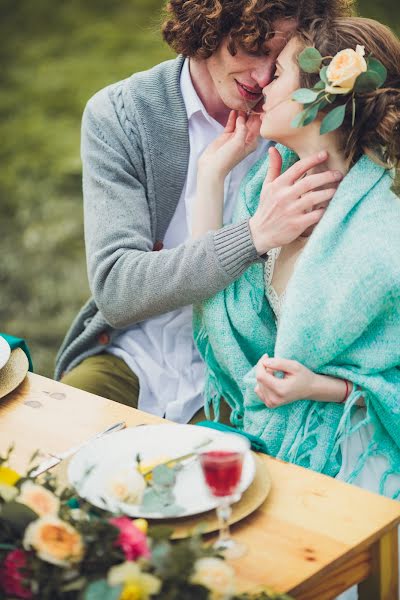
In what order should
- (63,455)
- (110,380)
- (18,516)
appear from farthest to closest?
1. (110,380)
2. (63,455)
3. (18,516)

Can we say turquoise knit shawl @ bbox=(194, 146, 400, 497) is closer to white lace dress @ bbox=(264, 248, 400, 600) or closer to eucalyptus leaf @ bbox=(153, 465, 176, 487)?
white lace dress @ bbox=(264, 248, 400, 600)

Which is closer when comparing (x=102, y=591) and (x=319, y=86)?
(x=102, y=591)

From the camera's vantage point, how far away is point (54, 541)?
1.09 metres

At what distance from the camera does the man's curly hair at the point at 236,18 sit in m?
2.16

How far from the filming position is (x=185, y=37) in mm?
2342

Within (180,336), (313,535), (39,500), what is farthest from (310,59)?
(39,500)

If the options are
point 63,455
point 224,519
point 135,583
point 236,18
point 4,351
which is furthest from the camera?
point 236,18

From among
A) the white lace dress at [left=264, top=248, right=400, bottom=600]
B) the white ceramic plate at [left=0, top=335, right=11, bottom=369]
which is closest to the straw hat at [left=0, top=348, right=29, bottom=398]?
the white ceramic plate at [left=0, top=335, right=11, bottom=369]

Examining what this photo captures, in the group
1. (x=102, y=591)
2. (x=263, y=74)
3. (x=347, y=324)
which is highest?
(x=263, y=74)

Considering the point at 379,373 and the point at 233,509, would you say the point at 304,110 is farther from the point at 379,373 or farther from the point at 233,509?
the point at 233,509

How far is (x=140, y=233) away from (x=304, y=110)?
1.81 ft

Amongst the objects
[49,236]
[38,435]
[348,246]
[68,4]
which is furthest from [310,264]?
[68,4]

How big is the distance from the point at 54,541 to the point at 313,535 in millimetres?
421

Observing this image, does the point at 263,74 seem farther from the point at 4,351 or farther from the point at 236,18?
the point at 4,351
